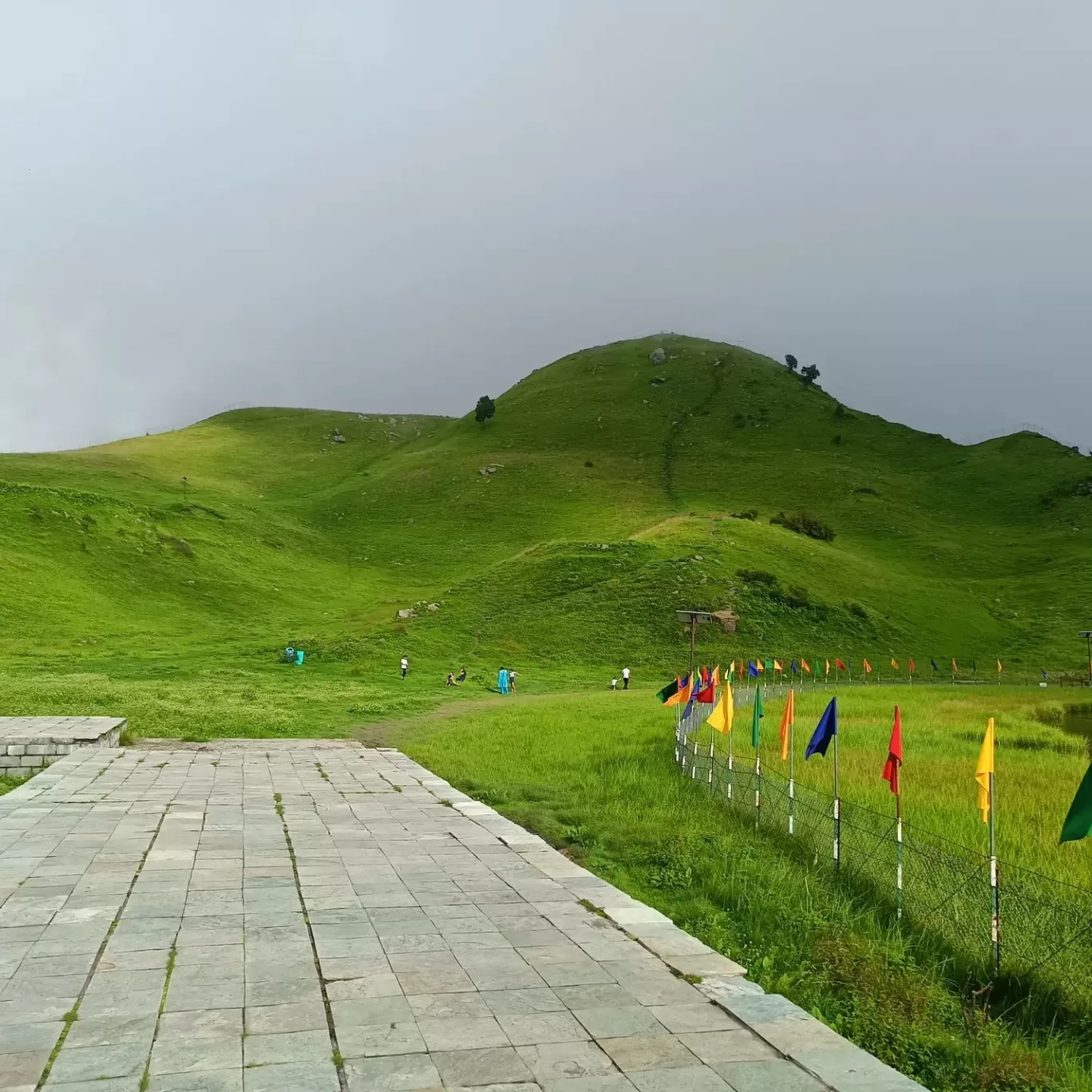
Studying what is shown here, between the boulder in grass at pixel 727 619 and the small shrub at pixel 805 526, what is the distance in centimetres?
2373

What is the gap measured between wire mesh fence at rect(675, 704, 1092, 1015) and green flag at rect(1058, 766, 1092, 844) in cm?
71

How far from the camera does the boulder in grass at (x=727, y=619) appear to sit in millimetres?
47188

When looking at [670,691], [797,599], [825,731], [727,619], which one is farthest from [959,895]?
[797,599]

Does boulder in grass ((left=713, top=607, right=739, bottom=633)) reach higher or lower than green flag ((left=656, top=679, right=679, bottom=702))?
higher

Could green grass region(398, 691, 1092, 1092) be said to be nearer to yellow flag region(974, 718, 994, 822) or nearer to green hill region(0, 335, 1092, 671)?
yellow flag region(974, 718, 994, 822)

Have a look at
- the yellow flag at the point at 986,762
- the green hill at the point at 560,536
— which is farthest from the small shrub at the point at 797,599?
the yellow flag at the point at 986,762

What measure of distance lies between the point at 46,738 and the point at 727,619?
3825cm

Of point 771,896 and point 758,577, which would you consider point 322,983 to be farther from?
point 758,577

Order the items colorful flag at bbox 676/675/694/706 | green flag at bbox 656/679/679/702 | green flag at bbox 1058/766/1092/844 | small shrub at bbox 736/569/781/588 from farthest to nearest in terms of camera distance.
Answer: small shrub at bbox 736/569/781/588
green flag at bbox 656/679/679/702
colorful flag at bbox 676/675/694/706
green flag at bbox 1058/766/1092/844

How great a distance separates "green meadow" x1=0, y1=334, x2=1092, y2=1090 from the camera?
27.6 feet

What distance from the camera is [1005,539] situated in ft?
262

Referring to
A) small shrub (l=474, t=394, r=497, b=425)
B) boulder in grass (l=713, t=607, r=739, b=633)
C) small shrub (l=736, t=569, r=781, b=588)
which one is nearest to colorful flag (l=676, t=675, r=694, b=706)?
boulder in grass (l=713, t=607, r=739, b=633)

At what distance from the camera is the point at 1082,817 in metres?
5.65

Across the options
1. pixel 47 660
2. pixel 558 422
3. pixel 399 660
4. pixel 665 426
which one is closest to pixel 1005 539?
pixel 665 426
